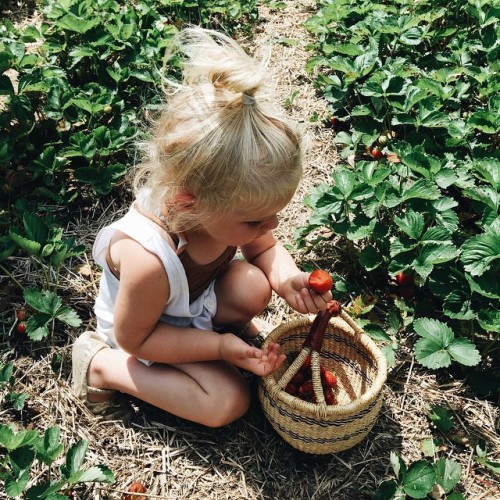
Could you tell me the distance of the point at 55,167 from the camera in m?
2.94

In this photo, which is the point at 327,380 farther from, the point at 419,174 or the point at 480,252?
the point at 419,174

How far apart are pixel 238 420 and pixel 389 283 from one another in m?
0.94

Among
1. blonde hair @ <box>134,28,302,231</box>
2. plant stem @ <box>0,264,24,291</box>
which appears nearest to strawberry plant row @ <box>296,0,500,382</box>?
blonde hair @ <box>134,28,302,231</box>

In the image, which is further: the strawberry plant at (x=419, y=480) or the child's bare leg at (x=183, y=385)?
the child's bare leg at (x=183, y=385)

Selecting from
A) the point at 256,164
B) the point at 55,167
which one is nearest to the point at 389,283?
the point at 256,164

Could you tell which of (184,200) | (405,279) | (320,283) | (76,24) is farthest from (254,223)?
(76,24)

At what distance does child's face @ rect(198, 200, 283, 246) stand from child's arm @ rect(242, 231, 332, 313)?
36cm

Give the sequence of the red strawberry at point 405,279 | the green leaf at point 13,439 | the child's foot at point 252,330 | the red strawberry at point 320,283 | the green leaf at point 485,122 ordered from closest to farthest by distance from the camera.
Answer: the green leaf at point 13,439 < the red strawberry at point 320,283 < the child's foot at point 252,330 < the red strawberry at point 405,279 < the green leaf at point 485,122

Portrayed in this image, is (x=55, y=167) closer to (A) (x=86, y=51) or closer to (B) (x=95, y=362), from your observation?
(A) (x=86, y=51)

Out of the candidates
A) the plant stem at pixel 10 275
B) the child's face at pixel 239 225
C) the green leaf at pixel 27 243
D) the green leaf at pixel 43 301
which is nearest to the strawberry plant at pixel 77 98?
the plant stem at pixel 10 275

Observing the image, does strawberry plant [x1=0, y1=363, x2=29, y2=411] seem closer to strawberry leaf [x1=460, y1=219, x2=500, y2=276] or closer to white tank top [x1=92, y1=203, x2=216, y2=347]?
white tank top [x1=92, y1=203, x2=216, y2=347]

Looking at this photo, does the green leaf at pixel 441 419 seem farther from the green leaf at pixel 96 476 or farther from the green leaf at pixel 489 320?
the green leaf at pixel 96 476

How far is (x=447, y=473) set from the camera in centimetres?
209

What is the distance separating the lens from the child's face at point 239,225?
1909 mm
